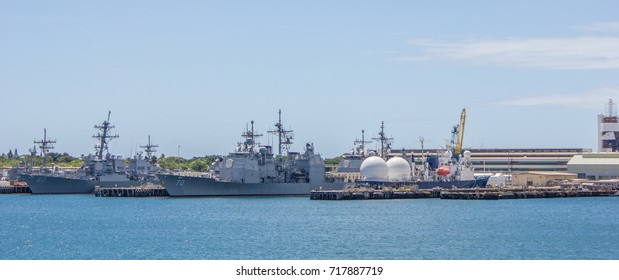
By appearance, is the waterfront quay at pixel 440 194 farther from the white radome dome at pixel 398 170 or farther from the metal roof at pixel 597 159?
the metal roof at pixel 597 159

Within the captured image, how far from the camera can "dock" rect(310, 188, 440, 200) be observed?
97.8 metres

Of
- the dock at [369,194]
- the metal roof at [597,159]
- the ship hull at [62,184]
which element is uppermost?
the metal roof at [597,159]

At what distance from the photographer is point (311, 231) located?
58594 millimetres

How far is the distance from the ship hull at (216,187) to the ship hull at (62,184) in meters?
17.9

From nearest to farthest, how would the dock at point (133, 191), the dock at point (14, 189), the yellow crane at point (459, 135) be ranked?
the dock at point (133, 191) → the yellow crane at point (459, 135) → the dock at point (14, 189)

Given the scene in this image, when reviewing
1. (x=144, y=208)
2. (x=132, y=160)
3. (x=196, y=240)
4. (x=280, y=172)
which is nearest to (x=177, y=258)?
(x=196, y=240)

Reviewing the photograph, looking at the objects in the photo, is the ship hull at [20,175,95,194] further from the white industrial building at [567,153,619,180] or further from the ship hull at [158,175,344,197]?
the white industrial building at [567,153,619,180]

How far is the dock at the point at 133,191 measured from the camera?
4301 inches

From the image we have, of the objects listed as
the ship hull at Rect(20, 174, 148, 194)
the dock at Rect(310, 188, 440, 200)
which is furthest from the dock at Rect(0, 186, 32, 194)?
the dock at Rect(310, 188, 440, 200)

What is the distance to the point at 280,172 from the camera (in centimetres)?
10650

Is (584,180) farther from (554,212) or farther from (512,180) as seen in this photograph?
(554,212)

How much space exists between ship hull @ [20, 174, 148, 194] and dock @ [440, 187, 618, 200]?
39226 mm

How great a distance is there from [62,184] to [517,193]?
5054cm

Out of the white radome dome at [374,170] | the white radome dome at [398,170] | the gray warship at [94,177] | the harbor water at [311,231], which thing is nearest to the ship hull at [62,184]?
the gray warship at [94,177]
